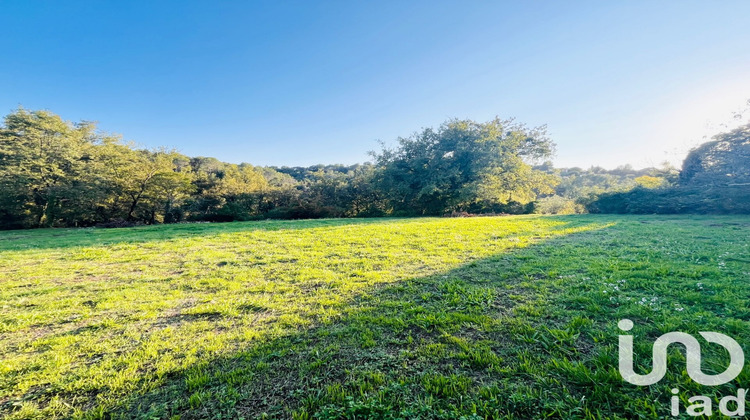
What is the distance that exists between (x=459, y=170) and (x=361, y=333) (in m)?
23.5

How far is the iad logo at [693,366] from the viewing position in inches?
77.2

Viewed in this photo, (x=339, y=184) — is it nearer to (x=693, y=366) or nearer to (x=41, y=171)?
(x=41, y=171)

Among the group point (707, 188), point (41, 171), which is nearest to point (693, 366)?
point (707, 188)

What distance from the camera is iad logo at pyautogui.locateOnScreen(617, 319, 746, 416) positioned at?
196 cm

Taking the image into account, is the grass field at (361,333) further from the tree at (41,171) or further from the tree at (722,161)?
the tree at (41,171)

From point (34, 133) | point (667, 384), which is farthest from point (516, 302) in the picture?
point (34, 133)

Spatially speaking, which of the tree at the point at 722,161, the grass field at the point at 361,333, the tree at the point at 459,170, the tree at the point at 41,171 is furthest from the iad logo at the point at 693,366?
the tree at the point at 41,171

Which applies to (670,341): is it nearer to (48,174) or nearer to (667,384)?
(667,384)

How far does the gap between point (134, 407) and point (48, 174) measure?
31062 mm

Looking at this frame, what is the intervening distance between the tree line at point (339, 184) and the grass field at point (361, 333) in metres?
18.8

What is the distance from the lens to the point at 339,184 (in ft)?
94.3

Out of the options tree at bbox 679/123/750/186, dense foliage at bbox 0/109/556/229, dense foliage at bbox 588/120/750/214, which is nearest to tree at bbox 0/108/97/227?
dense foliage at bbox 0/109/556/229

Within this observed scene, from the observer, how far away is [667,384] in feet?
7.14

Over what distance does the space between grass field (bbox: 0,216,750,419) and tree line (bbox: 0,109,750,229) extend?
18.8 m
